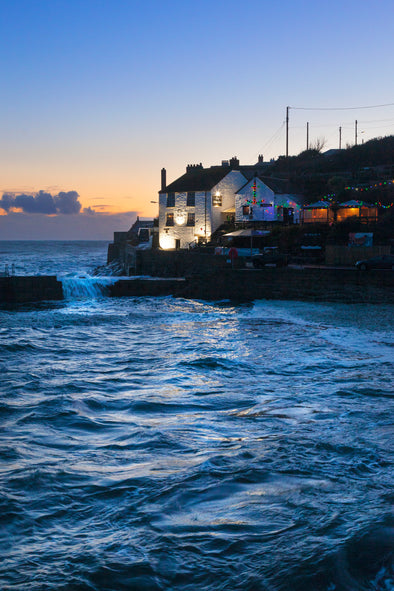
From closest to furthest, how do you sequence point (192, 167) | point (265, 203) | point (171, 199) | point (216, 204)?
point (265, 203) < point (216, 204) < point (171, 199) < point (192, 167)

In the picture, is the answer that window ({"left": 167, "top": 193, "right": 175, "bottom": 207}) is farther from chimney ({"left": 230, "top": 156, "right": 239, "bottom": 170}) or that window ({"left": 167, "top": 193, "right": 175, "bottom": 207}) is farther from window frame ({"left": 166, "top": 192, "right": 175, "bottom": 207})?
chimney ({"left": 230, "top": 156, "right": 239, "bottom": 170})

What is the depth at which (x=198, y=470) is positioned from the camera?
7.95 meters

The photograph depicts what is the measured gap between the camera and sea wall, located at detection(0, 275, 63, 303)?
33.6 m

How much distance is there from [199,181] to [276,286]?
2511cm

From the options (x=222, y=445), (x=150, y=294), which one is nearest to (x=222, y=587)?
(x=222, y=445)

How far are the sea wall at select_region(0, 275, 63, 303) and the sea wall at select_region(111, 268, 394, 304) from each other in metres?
4.17

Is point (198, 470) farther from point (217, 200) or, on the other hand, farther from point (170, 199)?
point (170, 199)

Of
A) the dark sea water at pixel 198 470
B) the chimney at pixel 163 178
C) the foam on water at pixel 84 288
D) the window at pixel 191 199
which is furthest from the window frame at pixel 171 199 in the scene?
the dark sea water at pixel 198 470

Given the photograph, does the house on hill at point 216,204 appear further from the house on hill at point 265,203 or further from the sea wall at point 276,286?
the sea wall at point 276,286

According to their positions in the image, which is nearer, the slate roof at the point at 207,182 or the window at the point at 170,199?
the slate roof at the point at 207,182

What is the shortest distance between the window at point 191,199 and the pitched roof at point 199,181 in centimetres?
45

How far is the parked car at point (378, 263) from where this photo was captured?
1259 inches

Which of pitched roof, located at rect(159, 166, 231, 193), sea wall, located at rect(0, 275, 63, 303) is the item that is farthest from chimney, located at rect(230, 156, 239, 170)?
sea wall, located at rect(0, 275, 63, 303)

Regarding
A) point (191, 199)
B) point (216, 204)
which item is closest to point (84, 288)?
point (191, 199)
